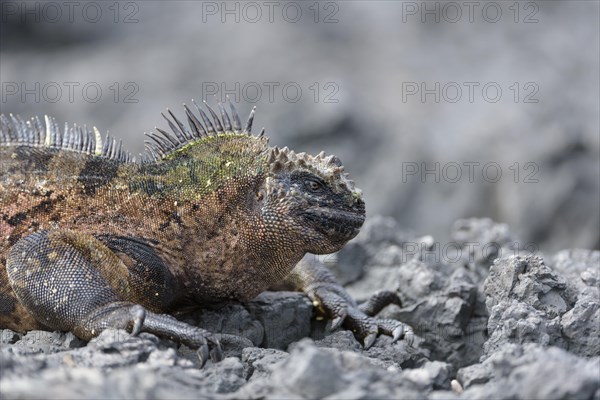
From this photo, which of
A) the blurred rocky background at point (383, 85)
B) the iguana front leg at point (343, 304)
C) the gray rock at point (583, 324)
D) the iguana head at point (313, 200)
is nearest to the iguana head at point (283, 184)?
the iguana head at point (313, 200)

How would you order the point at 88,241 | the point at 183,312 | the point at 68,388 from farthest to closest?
1. the point at 183,312
2. the point at 88,241
3. the point at 68,388

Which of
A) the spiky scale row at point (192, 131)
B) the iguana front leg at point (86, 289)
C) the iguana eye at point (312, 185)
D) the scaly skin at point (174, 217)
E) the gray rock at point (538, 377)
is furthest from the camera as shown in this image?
the spiky scale row at point (192, 131)

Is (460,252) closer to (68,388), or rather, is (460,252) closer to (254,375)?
(254,375)

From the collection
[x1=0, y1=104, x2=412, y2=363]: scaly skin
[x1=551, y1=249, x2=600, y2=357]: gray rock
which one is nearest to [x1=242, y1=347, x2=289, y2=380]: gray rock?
[x1=0, y1=104, x2=412, y2=363]: scaly skin

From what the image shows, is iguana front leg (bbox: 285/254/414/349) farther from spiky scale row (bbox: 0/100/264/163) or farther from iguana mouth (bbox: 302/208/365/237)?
spiky scale row (bbox: 0/100/264/163)

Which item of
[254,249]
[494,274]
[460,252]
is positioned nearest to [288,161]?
[254,249]

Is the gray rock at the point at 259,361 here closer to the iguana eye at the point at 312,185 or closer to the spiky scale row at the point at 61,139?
the iguana eye at the point at 312,185

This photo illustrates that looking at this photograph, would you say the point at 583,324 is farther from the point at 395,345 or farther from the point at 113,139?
the point at 113,139
